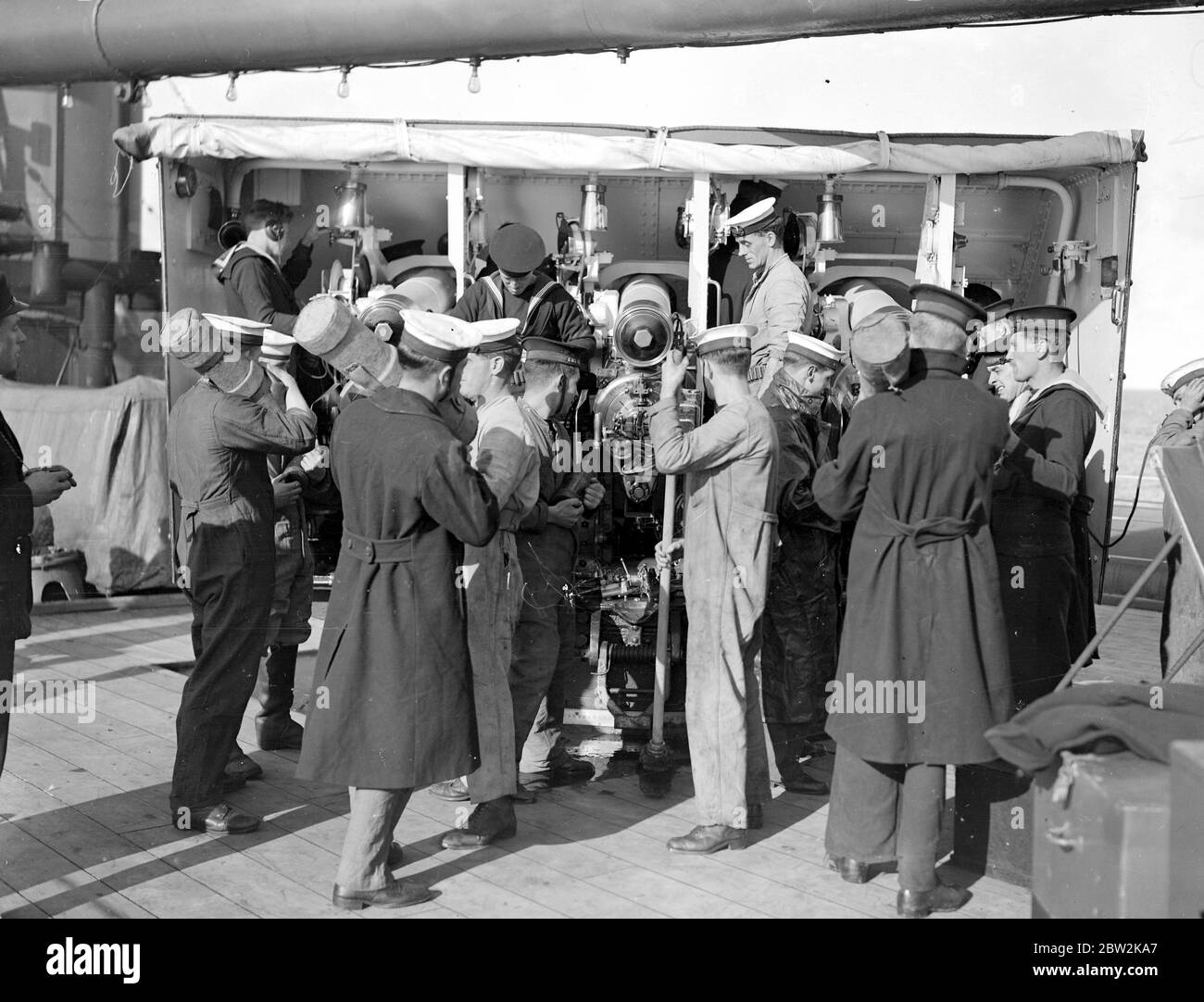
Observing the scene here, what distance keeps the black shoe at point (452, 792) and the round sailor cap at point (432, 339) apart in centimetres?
207

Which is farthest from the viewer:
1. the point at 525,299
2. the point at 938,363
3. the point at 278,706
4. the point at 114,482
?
the point at 114,482

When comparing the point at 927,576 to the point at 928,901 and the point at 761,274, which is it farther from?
the point at 761,274

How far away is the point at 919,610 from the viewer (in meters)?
4.20

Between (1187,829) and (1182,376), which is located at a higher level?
(1182,376)

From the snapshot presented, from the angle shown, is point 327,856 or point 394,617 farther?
point 327,856

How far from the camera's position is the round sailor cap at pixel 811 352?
5.53 meters

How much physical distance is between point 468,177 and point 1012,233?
3.68 meters

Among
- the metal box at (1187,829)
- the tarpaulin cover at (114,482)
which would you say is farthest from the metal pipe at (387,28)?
the tarpaulin cover at (114,482)

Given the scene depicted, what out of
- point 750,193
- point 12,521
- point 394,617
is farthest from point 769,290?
point 12,521

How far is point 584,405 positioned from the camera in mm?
6777

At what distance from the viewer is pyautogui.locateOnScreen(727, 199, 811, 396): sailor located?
20.6ft

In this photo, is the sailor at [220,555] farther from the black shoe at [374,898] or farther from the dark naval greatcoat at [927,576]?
the dark naval greatcoat at [927,576]

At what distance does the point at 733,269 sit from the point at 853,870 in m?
4.75

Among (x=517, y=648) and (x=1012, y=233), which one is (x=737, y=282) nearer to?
(x=1012, y=233)
